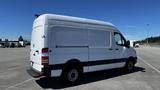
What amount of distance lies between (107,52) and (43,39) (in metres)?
3.69

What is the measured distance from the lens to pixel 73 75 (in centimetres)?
866

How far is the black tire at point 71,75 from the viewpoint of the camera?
8.34 m

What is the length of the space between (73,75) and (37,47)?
1941 mm

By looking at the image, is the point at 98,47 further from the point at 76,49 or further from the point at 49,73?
the point at 49,73

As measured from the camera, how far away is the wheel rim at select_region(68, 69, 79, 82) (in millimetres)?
8477

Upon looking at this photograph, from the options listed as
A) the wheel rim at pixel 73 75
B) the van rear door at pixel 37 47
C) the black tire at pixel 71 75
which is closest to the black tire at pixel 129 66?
the black tire at pixel 71 75

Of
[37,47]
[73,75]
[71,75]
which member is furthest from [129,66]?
[37,47]

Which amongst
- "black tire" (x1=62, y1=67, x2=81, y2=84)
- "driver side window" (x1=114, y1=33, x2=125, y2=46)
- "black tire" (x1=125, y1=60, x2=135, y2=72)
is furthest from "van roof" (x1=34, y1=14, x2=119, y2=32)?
"black tire" (x1=125, y1=60, x2=135, y2=72)

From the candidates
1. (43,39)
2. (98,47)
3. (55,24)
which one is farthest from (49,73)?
(98,47)

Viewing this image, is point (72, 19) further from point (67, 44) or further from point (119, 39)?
→ point (119, 39)

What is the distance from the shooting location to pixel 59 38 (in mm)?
7988

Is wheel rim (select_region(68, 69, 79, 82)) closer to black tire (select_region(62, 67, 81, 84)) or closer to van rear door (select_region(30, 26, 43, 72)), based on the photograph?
black tire (select_region(62, 67, 81, 84))

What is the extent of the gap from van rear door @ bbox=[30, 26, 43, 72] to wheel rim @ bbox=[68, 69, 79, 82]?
1333mm

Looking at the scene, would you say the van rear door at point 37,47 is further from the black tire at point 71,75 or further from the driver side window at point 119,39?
the driver side window at point 119,39
